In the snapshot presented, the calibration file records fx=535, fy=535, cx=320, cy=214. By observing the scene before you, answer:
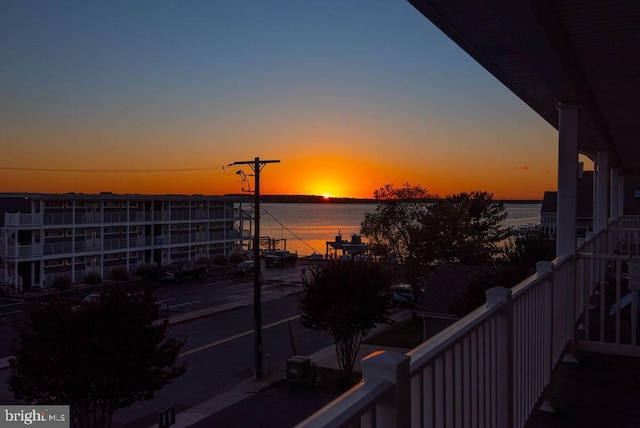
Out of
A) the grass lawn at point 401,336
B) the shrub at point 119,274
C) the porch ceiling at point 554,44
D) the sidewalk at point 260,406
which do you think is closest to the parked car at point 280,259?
the shrub at point 119,274

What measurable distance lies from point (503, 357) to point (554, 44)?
2172mm

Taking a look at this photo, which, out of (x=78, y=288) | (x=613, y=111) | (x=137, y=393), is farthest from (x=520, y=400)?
(x=78, y=288)

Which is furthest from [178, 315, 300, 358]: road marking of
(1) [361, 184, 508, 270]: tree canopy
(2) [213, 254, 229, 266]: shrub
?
(2) [213, 254, 229, 266]: shrub

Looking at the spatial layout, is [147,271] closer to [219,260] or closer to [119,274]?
[119,274]

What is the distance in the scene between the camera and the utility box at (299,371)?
15.3m

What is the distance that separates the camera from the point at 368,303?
53.9 feet

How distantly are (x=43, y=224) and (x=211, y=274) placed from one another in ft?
41.3

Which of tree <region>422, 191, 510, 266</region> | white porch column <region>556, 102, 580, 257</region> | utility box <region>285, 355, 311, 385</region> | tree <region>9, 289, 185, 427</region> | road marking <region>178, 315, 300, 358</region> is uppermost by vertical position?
white porch column <region>556, 102, 580, 257</region>

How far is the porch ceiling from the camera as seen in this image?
10.2 feet

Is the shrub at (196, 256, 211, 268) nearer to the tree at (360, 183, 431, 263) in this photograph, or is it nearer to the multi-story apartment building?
the multi-story apartment building

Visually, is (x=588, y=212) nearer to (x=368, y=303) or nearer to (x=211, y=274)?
(x=368, y=303)

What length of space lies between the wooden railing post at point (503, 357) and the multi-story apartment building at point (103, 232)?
34736mm

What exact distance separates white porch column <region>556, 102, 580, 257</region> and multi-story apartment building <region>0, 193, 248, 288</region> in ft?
110

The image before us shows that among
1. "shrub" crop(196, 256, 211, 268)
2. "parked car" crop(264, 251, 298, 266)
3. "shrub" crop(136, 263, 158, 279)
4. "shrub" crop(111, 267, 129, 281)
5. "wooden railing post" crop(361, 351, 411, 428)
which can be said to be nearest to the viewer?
"wooden railing post" crop(361, 351, 411, 428)
